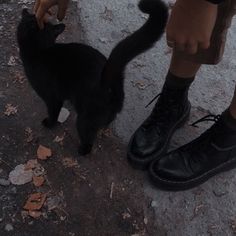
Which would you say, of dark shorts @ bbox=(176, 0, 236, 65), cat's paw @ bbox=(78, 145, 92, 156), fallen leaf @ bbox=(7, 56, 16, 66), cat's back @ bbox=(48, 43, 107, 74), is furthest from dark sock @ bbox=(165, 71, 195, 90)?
fallen leaf @ bbox=(7, 56, 16, 66)

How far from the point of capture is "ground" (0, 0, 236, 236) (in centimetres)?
182

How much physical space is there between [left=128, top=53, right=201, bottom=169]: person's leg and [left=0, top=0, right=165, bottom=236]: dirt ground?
80mm

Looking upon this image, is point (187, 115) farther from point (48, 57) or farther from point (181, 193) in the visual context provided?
point (48, 57)

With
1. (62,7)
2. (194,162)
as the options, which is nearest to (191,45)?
(62,7)

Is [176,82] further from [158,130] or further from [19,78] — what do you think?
[19,78]

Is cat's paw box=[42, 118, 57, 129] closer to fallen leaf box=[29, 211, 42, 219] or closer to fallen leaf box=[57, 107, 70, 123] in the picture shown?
fallen leaf box=[57, 107, 70, 123]

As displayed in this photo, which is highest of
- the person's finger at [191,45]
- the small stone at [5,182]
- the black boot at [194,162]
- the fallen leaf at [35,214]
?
the person's finger at [191,45]

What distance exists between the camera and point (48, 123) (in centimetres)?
209

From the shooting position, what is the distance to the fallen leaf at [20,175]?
1.92 m

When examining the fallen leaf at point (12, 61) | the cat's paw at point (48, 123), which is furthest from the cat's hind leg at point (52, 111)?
the fallen leaf at point (12, 61)

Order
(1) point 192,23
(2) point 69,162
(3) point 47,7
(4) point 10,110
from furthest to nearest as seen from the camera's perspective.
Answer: (4) point 10,110 → (2) point 69,162 → (3) point 47,7 → (1) point 192,23

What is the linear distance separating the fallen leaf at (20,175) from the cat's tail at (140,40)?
0.53 metres

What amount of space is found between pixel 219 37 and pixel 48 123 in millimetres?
837

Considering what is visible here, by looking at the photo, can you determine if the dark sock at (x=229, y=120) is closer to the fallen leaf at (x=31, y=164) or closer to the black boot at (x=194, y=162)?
the black boot at (x=194, y=162)
